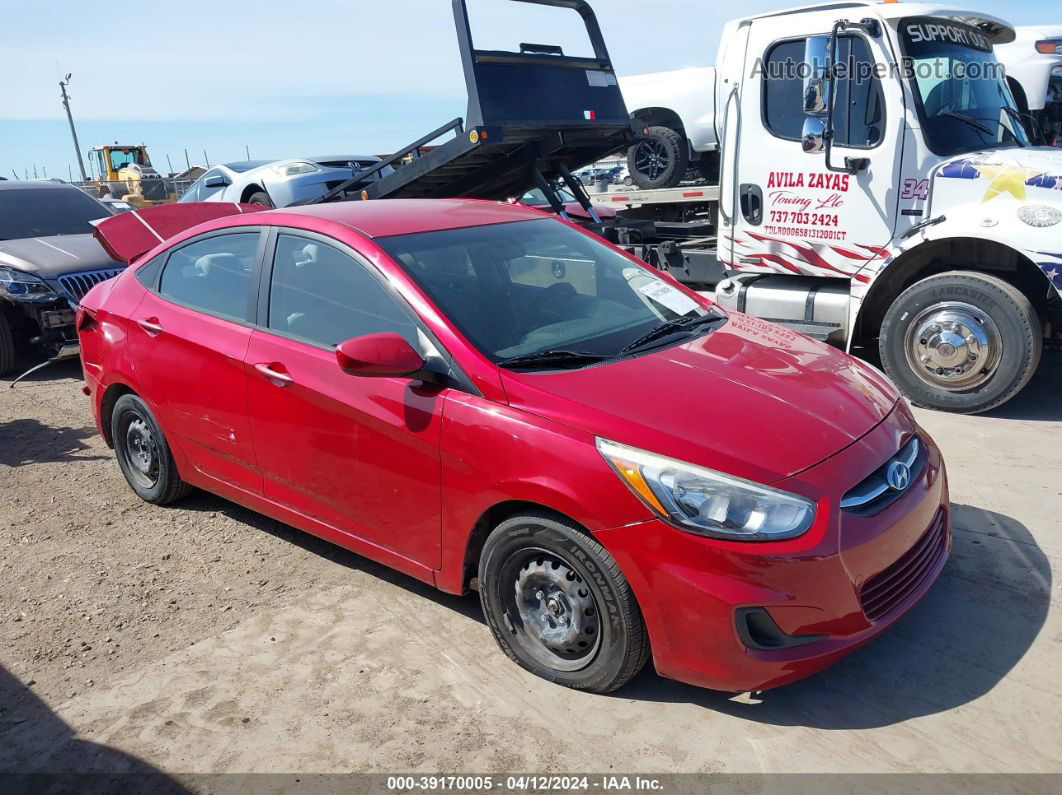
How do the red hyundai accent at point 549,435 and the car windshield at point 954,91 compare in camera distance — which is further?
the car windshield at point 954,91

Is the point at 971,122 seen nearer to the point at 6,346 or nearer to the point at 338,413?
the point at 338,413

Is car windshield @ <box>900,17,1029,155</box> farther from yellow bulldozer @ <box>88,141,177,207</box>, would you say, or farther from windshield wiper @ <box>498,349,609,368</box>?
yellow bulldozer @ <box>88,141,177,207</box>

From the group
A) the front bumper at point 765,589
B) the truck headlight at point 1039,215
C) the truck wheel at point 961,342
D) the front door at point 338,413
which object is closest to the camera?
the front bumper at point 765,589

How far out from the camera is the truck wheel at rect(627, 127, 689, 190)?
31.5ft

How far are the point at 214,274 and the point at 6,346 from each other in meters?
5.13

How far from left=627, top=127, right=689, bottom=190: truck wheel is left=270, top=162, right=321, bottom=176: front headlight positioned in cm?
476

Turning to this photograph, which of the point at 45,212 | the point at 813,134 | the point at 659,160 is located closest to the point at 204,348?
the point at 813,134

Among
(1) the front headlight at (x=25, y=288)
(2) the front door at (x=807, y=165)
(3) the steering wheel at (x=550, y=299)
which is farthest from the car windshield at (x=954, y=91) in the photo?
(1) the front headlight at (x=25, y=288)

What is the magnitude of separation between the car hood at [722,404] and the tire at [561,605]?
0.40 meters

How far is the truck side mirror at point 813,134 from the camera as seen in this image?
5.89 m

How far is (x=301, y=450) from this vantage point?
12.3ft

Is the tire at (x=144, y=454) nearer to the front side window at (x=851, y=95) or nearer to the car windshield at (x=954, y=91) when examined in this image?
the front side window at (x=851, y=95)

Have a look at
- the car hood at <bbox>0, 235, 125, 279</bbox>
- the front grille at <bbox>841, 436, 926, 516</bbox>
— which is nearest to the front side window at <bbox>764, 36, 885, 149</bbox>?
the front grille at <bbox>841, 436, 926, 516</bbox>

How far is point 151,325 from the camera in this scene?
4473 millimetres
